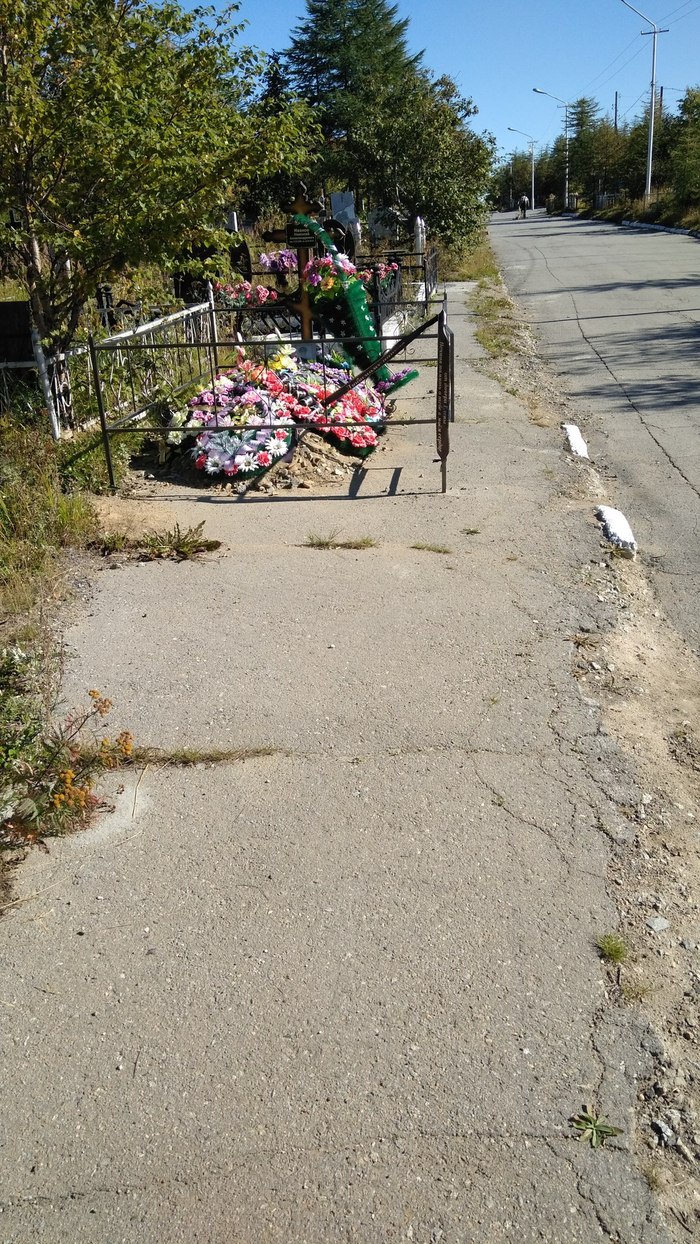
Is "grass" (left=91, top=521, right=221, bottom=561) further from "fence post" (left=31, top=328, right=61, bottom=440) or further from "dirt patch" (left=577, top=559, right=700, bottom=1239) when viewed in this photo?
"dirt patch" (left=577, top=559, right=700, bottom=1239)


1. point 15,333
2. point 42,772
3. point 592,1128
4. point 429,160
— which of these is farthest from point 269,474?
point 429,160

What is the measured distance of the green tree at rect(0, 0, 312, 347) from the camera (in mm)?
6844

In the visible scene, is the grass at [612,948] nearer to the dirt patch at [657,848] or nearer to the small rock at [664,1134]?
the dirt patch at [657,848]

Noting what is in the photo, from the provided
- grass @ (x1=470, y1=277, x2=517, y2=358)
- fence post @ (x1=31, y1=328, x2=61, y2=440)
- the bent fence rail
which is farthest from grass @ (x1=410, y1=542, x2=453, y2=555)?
grass @ (x1=470, y1=277, x2=517, y2=358)

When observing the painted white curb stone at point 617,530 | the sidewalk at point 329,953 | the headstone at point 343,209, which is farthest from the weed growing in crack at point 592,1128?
the headstone at point 343,209

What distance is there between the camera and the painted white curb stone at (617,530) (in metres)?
6.59

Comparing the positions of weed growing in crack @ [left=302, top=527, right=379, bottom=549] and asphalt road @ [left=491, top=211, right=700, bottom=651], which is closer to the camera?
weed growing in crack @ [left=302, top=527, right=379, bottom=549]

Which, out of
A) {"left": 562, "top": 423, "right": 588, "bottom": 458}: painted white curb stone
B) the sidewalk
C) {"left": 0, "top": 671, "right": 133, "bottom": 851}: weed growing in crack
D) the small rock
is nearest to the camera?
the sidewalk

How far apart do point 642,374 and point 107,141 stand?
833cm

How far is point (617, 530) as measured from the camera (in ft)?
22.4

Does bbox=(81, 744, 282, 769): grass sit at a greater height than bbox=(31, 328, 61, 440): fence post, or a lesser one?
lesser

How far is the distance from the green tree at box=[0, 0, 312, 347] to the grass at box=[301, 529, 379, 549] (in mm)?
2753

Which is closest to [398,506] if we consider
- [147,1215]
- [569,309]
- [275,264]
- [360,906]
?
[360,906]

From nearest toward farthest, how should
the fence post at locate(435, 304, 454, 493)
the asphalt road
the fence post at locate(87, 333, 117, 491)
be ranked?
the asphalt road
the fence post at locate(87, 333, 117, 491)
the fence post at locate(435, 304, 454, 493)
